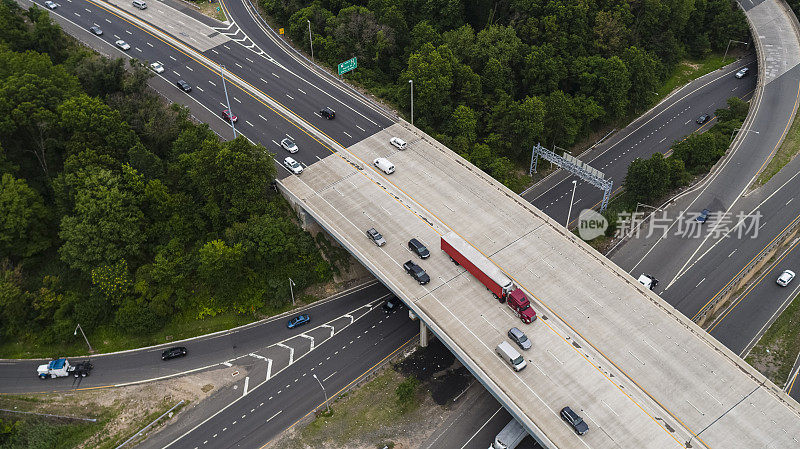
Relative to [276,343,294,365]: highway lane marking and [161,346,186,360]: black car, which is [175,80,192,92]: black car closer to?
[161,346,186,360]: black car

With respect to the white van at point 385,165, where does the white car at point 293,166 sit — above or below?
below

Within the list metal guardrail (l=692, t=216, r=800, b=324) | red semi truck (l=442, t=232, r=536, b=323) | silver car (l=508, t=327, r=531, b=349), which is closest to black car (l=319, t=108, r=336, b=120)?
red semi truck (l=442, t=232, r=536, b=323)

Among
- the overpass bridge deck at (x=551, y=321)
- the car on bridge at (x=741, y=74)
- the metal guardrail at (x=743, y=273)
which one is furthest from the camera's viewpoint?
the car on bridge at (x=741, y=74)

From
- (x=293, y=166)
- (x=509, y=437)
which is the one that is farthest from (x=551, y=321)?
(x=293, y=166)

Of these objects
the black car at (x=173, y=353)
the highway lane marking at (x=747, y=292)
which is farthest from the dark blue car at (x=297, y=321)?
the highway lane marking at (x=747, y=292)

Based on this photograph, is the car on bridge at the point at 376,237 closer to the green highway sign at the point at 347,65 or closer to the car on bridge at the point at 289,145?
the car on bridge at the point at 289,145
